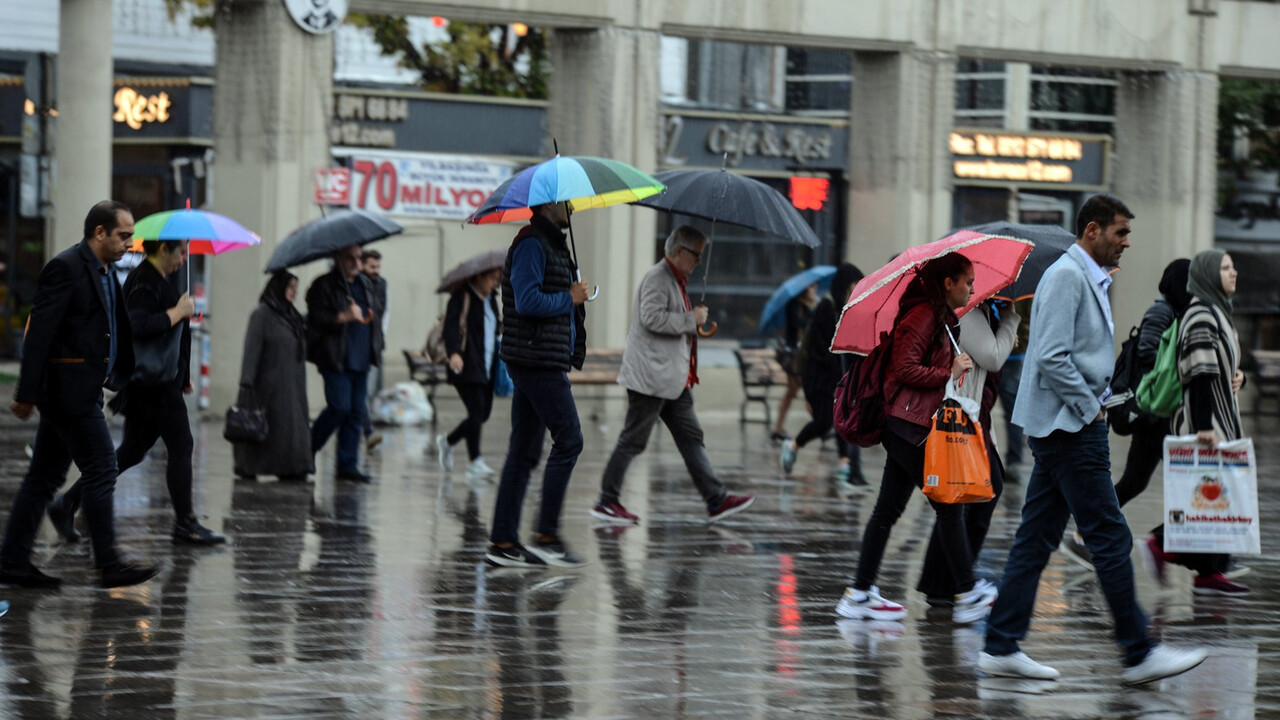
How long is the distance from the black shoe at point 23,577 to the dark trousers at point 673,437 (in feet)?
12.5

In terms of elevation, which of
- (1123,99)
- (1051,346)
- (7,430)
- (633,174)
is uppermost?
(1123,99)

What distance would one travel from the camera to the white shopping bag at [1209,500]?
29.6ft

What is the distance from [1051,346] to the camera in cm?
693

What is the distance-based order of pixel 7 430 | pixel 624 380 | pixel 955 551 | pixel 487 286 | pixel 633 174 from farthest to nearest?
pixel 7 430 → pixel 487 286 → pixel 624 380 → pixel 633 174 → pixel 955 551

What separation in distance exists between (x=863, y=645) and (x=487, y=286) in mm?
6837

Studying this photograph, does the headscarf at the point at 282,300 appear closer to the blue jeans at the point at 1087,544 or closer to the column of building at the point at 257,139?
the column of building at the point at 257,139

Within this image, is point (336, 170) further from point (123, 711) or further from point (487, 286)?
point (123, 711)

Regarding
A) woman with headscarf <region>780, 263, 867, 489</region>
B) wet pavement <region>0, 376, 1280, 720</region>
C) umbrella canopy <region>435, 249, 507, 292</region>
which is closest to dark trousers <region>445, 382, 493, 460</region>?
umbrella canopy <region>435, 249, 507, 292</region>

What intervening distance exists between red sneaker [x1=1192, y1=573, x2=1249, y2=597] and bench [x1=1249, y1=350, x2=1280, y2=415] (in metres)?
15.4

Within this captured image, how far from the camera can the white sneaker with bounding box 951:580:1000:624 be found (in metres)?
8.25

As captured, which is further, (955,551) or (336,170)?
(336,170)

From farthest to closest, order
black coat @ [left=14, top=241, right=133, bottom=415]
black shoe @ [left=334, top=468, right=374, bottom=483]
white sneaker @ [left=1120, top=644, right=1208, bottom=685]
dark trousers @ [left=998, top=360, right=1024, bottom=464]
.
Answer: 1. dark trousers @ [left=998, top=360, right=1024, bottom=464]
2. black shoe @ [left=334, top=468, right=374, bottom=483]
3. black coat @ [left=14, top=241, right=133, bottom=415]
4. white sneaker @ [left=1120, top=644, right=1208, bottom=685]

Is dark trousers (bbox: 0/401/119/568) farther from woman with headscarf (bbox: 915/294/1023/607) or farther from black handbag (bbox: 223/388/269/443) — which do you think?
black handbag (bbox: 223/388/269/443)

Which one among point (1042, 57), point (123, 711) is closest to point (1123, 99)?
point (1042, 57)
